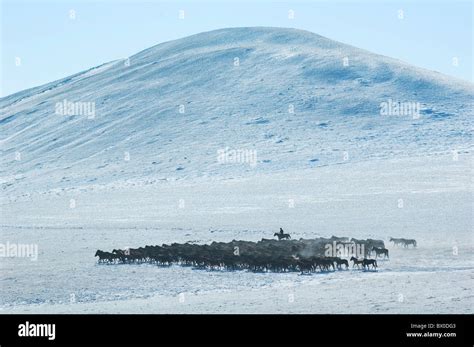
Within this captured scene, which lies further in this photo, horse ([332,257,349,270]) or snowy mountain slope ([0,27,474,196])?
snowy mountain slope ([0,27,474,196])

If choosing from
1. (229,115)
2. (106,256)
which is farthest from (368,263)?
(229,115)

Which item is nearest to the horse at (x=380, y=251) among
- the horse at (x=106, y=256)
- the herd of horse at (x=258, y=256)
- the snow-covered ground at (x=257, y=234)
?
the herd of horse at (x=258, y=256)

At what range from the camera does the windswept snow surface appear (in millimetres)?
14750

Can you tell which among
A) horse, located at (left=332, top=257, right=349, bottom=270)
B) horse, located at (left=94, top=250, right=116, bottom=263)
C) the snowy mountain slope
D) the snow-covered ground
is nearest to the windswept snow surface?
the snow-covered ground

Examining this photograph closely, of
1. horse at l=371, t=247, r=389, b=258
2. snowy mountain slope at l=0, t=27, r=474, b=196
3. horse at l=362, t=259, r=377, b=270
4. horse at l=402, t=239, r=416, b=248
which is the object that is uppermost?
snowy mountain slope at l=0, t=27, r=474, b=196

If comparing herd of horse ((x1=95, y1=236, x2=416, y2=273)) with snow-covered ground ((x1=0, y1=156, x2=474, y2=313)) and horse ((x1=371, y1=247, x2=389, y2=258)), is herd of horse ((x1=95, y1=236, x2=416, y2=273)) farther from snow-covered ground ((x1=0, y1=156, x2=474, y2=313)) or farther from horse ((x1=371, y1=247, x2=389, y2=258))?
snow-covered ground ((x1=0, y1=156, x2=474, y2=313))

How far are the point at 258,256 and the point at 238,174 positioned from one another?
97.0ft

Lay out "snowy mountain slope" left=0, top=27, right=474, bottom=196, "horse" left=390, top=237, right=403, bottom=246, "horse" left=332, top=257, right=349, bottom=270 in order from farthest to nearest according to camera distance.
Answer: "snowy mountain slope" left=0, top=27, right=474, bottom=196
"horse" left=390, top=237, right=403, bottom=246
"horse" left=332, top=257, right=349, bottom=270

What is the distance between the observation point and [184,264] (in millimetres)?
19125

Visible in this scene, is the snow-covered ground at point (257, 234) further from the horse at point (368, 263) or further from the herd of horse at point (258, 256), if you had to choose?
the herd of horse at point (258, 256)

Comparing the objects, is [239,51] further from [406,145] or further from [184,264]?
[184,264]

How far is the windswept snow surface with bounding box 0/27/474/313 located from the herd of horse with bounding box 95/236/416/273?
A: 58cm

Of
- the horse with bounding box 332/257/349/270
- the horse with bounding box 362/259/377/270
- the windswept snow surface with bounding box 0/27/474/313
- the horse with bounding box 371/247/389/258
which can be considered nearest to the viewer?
the windswept snow surface with bounding box 0/27/474/313

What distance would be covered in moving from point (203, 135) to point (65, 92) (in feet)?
87.6
